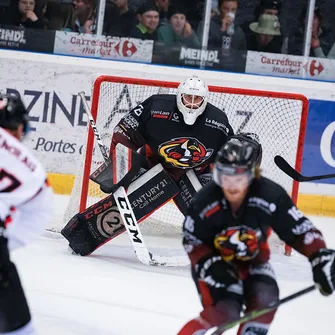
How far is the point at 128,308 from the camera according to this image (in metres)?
3.82

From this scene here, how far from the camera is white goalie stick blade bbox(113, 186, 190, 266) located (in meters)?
4.57

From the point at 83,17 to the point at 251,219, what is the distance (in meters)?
3.74

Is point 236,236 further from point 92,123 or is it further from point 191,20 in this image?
point 191,20

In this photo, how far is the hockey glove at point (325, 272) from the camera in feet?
8.70

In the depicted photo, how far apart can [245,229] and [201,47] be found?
360 centimetres

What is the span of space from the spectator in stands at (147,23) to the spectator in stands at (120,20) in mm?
39

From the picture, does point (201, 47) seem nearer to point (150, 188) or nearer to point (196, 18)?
point (196, 18)

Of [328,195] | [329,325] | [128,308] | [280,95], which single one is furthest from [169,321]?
[328,195]

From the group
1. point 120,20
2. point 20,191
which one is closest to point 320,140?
point 120,20

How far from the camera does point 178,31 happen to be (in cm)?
622

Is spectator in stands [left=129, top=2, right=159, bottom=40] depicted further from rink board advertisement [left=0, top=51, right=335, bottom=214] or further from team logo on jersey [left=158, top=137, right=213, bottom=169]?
team logo on jersey [left=158, top=137, right=213, bottom=169]

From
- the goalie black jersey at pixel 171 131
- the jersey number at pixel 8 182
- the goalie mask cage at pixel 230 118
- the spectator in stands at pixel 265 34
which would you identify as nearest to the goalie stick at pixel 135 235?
the goalie black jersey at pixel 171 131

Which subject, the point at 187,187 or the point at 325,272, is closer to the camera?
the point at 325,272

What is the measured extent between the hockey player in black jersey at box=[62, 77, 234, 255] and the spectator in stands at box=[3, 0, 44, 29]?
1.85 metres
